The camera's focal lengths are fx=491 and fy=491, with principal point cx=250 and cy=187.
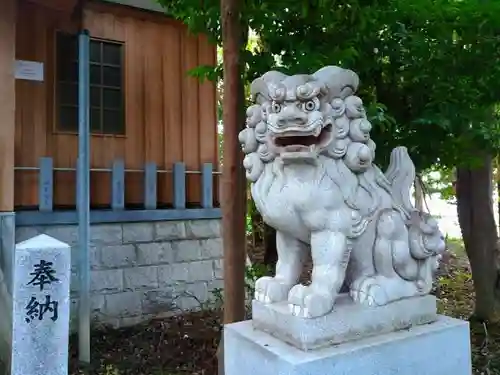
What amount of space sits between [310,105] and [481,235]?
3.45 m

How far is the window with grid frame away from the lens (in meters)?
4.73

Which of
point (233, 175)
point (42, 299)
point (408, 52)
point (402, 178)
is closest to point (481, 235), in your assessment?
point (408, 52)

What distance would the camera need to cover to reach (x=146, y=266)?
4.92m

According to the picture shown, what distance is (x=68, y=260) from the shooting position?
273 centimetres

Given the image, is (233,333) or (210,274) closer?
(233,333)

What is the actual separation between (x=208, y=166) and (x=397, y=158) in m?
3.18

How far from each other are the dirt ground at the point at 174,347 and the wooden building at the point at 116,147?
0.99 ft

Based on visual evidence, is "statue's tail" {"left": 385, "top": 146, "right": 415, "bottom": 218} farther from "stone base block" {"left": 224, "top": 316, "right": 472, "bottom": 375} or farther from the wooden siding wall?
the wooden siding wall

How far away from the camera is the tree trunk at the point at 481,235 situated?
4688 mm

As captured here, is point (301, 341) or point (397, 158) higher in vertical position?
point (397, 158)

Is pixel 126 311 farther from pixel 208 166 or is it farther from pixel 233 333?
pixel 233 333

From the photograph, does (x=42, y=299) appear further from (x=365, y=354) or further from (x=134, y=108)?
(x=134, y=108)

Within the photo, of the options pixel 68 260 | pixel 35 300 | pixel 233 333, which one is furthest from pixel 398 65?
pixel 35 300

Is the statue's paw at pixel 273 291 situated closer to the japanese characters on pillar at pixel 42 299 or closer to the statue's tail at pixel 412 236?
the statue's tail at pixel 412 236
